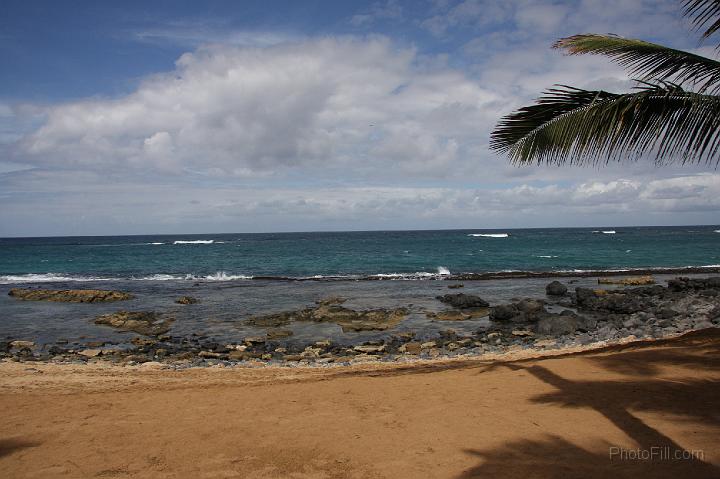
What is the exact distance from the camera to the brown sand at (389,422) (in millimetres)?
4930

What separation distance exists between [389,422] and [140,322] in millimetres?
13959

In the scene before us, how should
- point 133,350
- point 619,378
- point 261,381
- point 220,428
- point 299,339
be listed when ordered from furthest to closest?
point 299,339 → point 133,350 → point 261,381 → point 619,378 → point 220,428

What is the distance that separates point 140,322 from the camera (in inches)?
674

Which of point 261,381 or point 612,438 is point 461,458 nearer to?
point 612,438

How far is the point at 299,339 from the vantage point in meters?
14.3

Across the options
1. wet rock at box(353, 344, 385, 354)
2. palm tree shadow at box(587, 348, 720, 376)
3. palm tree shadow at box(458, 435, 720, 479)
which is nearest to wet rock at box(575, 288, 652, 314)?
palm tree shadow at box(587, 348, 720, 376)

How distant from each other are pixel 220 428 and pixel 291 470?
1.72m

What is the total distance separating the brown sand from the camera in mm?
4930

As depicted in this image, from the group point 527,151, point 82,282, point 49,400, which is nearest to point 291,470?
point 527,151

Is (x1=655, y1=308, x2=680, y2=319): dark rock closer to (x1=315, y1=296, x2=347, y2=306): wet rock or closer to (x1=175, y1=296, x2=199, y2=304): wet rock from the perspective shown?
(x1=315, y1=296, x2=347, y2=306): wet rock

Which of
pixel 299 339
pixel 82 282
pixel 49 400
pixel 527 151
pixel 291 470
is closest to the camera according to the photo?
pixel 291 470

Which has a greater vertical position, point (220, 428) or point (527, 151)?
point (527, 151)

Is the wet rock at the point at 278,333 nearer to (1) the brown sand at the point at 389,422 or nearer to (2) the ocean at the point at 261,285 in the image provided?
(2) the ocean at the point at 261,285

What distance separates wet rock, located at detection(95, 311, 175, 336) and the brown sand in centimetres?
672
